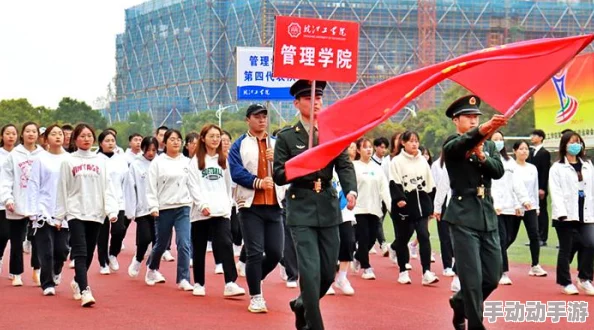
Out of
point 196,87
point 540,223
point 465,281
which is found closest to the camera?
point 465,281

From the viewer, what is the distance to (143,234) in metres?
14.1

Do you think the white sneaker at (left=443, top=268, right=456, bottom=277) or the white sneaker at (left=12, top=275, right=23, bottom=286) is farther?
the white sneaker at (left=443, top=268, right=456, bottom=277)

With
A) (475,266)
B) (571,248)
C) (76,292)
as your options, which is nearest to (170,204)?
(76,292)

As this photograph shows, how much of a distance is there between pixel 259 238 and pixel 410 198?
385 cm

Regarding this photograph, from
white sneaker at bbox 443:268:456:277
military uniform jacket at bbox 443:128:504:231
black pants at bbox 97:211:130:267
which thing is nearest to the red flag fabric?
military uniform jacket at bbox 443:128:504:231

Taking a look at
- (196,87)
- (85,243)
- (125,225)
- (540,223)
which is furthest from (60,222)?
(196,87)

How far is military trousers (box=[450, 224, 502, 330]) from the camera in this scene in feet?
26.3

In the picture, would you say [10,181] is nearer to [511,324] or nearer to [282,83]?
[282,83]

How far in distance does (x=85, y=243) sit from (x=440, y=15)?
81.4 meters

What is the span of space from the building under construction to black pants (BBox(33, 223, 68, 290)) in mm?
71341

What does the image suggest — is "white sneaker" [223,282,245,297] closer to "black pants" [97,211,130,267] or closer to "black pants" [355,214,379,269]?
"black pants" [355,214,379,269]

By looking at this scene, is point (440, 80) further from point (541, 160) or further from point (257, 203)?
point (541, 160)

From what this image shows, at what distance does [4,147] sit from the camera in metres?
13.8

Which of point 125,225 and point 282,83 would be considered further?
point 125,225
